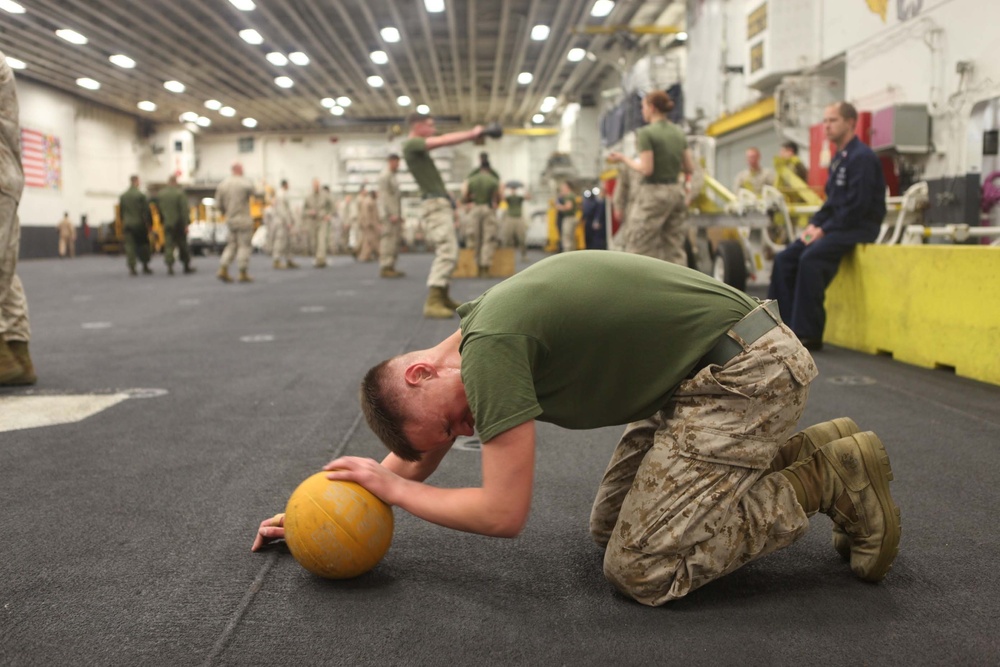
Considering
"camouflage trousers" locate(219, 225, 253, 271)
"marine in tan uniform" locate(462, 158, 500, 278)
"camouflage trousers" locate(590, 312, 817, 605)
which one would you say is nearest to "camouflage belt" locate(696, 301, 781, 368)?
"camouflage trousers" locate(590, 312, 817, 605)

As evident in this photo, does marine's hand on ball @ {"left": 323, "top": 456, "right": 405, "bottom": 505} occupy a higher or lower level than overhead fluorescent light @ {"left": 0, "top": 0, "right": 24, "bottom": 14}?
lower

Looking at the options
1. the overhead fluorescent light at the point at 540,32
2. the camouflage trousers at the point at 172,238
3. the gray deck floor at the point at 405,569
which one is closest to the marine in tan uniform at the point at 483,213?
the camouflage trousers at the point at 172,238

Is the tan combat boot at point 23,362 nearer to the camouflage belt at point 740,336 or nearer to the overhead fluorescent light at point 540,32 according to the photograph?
the camouflage belt at point 740,336

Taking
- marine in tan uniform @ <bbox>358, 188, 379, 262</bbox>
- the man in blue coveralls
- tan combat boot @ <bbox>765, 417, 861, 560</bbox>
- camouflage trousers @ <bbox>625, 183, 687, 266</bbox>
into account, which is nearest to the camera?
tan combat boot @ <bbox>765, 417, 861, 560</bbox>

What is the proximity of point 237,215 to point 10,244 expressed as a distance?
9156mm

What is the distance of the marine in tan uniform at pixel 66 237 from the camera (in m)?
26.9

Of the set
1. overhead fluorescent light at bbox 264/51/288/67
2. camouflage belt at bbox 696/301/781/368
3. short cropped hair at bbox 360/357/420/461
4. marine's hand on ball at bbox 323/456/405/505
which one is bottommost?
marine's hand on ball at bbox 323/456/405/505

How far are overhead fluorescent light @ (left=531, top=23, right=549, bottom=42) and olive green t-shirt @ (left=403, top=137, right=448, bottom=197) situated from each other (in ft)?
44.7

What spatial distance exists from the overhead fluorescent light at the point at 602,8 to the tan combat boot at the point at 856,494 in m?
17.8

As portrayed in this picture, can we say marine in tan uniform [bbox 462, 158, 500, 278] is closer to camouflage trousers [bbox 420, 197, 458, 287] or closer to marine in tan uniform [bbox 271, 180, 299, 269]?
camouflage trousers [bbox 420, 197, 458, 287]

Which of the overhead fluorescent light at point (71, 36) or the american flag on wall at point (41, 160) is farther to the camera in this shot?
the american flag on wall at point (41, 160)

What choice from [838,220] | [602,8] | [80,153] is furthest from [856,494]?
[80,153]

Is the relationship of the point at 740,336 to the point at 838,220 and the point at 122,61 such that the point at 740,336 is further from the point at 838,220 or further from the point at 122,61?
the point at 122,61

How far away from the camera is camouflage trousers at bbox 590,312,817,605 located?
188 cm
